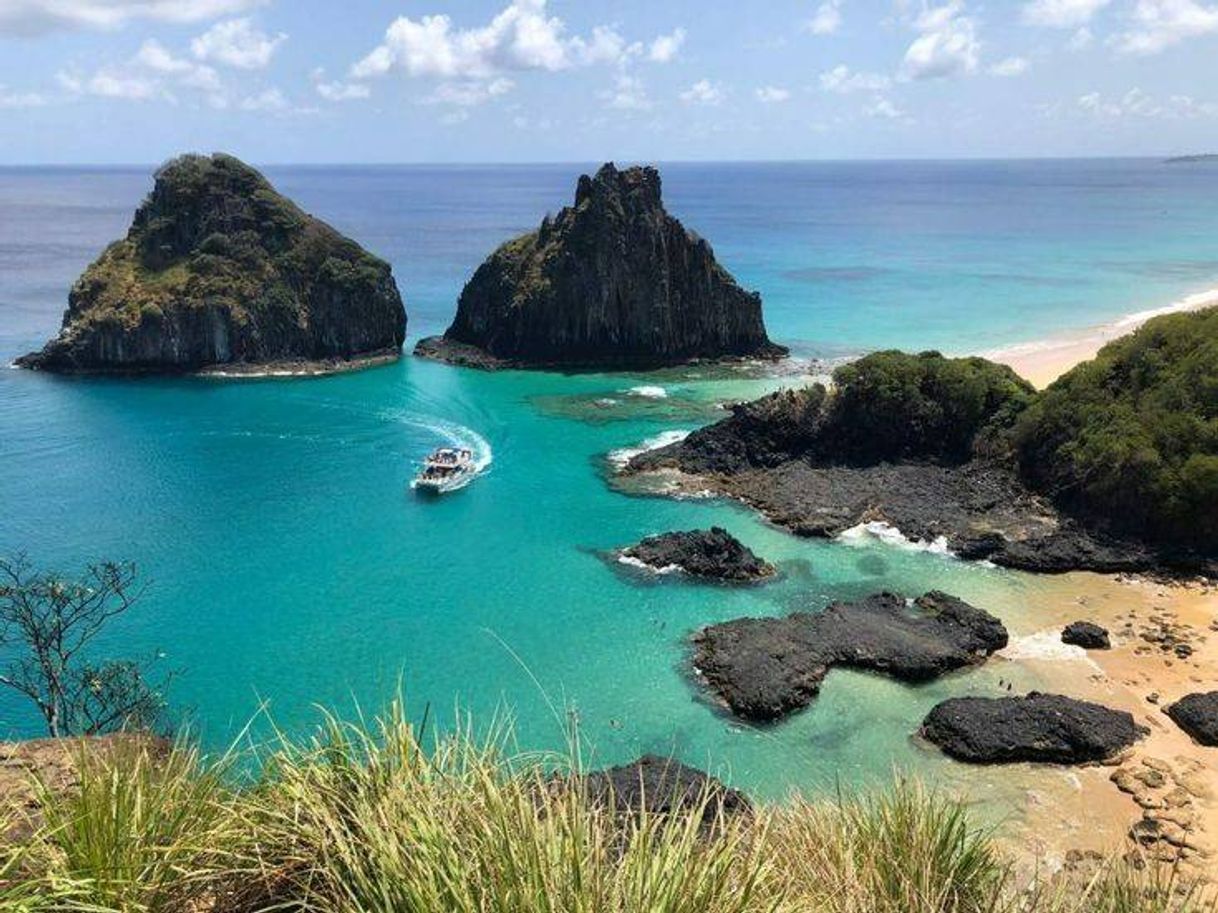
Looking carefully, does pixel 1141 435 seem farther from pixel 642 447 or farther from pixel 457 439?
pixel 457 439

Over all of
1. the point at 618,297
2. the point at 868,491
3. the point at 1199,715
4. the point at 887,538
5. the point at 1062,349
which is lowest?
the point at 1199,715

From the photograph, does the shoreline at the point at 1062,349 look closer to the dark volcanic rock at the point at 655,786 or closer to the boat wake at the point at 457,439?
the boat wake at the point at 457,439

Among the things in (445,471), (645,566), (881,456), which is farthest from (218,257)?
(881,456)

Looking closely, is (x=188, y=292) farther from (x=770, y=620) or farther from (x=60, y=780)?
(x=60, y=780)

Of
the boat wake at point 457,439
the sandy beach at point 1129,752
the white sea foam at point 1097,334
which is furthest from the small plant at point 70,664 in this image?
the white sea foam at point 1097,334

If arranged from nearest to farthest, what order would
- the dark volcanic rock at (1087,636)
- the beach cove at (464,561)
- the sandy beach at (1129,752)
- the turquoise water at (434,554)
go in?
the sandy beach at (1129,752) → the beach cove at (464,561) → the turquoise water at (434,554) → the dark volcanic rock at (1087,636)
